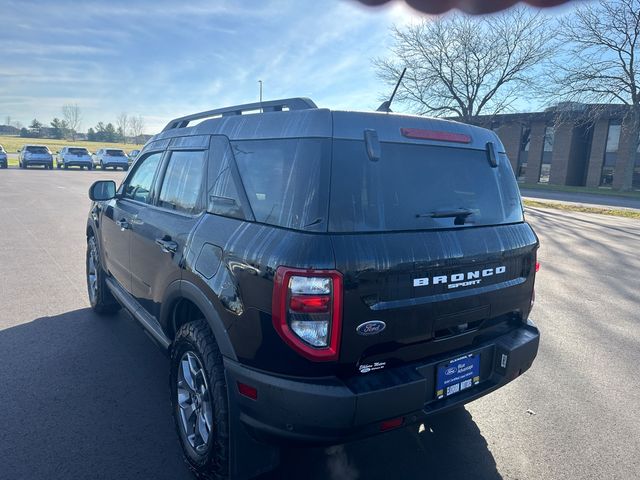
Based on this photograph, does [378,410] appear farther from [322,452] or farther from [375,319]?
[322,452]

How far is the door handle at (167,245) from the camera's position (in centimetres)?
283

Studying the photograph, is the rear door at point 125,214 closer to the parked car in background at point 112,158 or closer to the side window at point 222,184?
the side window at point 222,184

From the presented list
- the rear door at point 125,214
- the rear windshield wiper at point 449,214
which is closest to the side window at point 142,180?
the rear door at point 125,214

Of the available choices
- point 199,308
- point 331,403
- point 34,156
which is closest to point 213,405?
point 199,308

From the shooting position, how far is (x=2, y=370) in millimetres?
3615

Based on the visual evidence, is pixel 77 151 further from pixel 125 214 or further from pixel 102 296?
pixel 125 214

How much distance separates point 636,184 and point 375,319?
146 ft

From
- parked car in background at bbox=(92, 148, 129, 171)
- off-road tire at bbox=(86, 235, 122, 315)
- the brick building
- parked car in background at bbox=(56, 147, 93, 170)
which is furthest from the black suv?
parked car in background at bbox=(56, 147, 93, 170)

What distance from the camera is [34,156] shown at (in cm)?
3369

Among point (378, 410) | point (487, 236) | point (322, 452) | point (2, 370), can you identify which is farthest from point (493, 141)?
point (2, 370)

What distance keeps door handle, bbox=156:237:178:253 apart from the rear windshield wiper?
1.53m

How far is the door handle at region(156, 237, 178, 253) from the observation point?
283 cm

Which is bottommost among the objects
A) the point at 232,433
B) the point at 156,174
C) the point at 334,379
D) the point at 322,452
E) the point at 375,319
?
the point at 322,452

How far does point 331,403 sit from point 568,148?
147 feet
